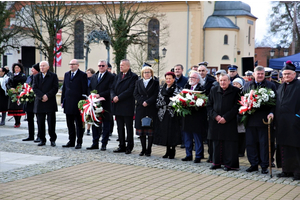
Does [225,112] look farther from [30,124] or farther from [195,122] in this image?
[30,124]

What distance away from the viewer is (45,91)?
37.1 ft

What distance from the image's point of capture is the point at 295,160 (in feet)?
25.7

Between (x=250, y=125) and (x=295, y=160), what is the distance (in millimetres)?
1094

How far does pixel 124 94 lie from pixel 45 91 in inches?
93.6

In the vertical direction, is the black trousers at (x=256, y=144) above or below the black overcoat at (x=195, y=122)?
below

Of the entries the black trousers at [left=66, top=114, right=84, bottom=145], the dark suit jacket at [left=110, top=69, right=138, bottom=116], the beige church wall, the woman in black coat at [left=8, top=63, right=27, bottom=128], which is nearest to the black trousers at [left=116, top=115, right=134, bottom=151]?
the dark suit jacket at [left=110, top=69, right=138, bottom=116]

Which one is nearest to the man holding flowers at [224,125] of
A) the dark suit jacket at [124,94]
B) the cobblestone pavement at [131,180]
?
the cobblestone pavement at [131,180]

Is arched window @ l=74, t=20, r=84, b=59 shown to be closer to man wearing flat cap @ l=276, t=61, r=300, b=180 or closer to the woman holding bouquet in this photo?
the woman holding bouquet

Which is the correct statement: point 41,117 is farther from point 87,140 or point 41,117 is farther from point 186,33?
point 186,33

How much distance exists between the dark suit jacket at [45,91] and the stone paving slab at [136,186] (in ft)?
11.0

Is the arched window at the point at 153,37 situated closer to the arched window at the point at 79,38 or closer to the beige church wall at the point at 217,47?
the beige church wall at the point at 217,47

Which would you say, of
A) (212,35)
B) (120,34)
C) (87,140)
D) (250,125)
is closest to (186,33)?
(212,35)

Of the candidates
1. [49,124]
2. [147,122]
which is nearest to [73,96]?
[49,124]

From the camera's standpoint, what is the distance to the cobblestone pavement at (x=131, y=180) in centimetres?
655
